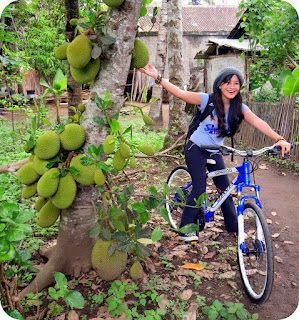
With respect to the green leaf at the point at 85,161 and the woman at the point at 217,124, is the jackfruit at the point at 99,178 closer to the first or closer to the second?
the green leaf at the point at 85,161

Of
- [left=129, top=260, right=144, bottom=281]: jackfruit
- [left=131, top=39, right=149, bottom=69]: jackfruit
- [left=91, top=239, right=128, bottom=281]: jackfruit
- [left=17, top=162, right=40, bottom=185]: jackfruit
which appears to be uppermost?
[left=131, top=39, right=149, bottom=69]: jackfruit

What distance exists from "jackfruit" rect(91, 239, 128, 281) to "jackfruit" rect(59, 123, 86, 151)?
0.64 meters

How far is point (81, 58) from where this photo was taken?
1451 millimetres

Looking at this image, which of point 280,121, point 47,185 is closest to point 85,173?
point 47,185

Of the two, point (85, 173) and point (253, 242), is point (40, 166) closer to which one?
point (85, 173)

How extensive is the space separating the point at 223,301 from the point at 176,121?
131 inches

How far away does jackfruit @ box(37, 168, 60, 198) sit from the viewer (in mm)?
1554

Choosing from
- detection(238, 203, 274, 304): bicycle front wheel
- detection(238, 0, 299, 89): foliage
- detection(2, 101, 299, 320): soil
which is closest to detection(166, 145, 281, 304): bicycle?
detection(238, 203, 274, 304): bicycle front wheel

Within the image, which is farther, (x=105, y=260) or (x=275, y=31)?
(x=275, y=31)

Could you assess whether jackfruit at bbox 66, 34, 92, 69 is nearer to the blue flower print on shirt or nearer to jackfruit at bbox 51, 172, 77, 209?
jackfruit at bbox 51, 172, 77, 209

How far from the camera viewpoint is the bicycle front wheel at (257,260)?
1.78 m

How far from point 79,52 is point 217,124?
1.35m

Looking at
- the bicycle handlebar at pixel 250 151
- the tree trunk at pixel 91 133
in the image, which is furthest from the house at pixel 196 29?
the tree trunk at pixel 91 133

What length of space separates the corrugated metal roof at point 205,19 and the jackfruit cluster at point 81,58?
584 inches
